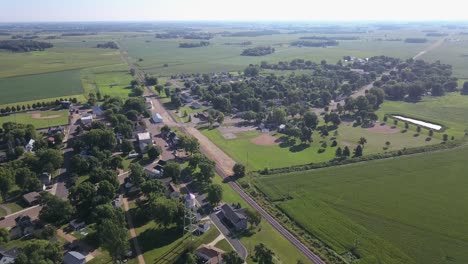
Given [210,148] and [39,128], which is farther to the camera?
[39,128]

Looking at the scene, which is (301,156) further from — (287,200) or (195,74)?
(195,74)

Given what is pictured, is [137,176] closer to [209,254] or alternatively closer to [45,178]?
[45,178]

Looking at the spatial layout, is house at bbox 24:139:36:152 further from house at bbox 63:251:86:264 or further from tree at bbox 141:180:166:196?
house at bbox 63:251:86:264

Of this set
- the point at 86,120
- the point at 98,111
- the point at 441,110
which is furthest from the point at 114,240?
the point at 441,110

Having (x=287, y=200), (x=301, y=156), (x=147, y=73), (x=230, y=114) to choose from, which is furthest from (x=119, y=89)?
(x=287, y=200)

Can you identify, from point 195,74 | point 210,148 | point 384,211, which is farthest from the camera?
point 195,74

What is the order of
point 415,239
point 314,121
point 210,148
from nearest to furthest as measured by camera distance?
point 415,239 → point 210,148 → point 314,121

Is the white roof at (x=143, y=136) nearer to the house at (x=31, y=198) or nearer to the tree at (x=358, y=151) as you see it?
the house at (x=31, y=198)
